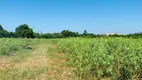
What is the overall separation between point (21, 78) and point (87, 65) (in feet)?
8.10

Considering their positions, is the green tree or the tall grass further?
the green tree

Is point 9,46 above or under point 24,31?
under

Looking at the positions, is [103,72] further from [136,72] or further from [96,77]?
[136,72]

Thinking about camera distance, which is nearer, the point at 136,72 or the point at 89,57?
the point at 136,72

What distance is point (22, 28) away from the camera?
85.2 metres

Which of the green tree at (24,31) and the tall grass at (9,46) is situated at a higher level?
the green tree at (24,31)

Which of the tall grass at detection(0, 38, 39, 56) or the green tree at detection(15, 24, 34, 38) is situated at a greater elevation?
the green tree at detection(15, 24, 34, 38)

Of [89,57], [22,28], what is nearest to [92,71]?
[89,57]

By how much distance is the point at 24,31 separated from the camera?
8244 centimetres

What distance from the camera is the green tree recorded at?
82188 mm

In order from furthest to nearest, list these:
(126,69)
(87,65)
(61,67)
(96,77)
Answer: (61,67) → (87,65) → (96,77) → (126,69)

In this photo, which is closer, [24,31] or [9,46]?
[9,46]

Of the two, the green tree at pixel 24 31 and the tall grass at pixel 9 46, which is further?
the green tree at pixel 24 31

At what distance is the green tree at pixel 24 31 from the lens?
270ft
